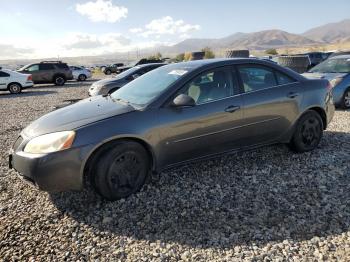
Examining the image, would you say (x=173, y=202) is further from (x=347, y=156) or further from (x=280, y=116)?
(x=347, y=156)

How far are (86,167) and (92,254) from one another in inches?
39.6

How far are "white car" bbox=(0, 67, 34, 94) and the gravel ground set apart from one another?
14916 millimetres

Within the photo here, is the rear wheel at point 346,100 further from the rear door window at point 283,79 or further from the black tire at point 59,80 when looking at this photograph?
the black tire at point 59,80

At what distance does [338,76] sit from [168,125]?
661cm

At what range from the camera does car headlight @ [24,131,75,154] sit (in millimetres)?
3500

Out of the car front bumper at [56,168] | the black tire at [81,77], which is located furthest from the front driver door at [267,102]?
the black tire at [81,77]

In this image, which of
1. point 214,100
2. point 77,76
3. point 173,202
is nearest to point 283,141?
point 214,100

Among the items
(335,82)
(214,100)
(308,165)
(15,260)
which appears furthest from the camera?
(335,82)

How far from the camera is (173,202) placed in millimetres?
3807

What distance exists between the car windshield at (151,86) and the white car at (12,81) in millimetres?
15301

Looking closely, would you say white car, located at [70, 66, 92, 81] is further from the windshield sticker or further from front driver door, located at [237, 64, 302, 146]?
front driver door, located at [237, 64, 302, 146]

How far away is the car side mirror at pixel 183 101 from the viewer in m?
3.88

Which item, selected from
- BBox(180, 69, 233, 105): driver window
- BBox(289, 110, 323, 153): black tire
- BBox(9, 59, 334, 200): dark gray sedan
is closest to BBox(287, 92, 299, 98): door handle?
BBox(9, 59, 334, 200): dark gray sedan

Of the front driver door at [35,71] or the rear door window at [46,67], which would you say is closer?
the front driver door at [35,71]
